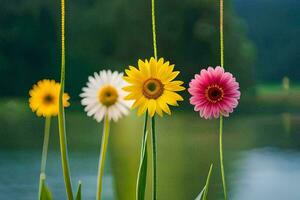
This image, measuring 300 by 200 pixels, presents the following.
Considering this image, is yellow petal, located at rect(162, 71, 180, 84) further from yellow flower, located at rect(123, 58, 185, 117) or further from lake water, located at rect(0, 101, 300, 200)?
lake water, located at rect(0, 101, 300, 200)

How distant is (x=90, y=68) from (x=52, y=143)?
0.87 feet

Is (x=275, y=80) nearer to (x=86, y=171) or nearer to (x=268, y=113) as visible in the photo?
(x=268, y=113)

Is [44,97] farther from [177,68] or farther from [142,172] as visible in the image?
[177,68]

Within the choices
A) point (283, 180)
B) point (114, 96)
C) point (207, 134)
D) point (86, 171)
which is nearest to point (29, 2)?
point (86, 171)

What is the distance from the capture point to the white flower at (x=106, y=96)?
0.92m

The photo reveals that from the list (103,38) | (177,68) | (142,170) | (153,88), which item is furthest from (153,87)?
(103,38)

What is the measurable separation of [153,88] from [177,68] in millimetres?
591

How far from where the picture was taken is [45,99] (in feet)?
3.22

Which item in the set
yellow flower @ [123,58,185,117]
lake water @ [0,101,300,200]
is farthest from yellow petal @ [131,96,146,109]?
lake water @ [0,101,300,200]

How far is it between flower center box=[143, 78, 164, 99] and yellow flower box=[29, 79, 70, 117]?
17 cm

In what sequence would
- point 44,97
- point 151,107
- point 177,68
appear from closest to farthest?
point 151,107 → point 44,97 → point 177,68

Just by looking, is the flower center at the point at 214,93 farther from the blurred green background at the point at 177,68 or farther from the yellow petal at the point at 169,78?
the blurred green background at the point at 177,68

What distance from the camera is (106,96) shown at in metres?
0.93

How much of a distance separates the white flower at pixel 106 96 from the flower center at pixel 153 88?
5 cm
